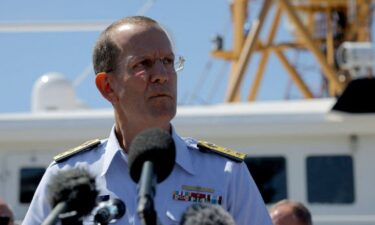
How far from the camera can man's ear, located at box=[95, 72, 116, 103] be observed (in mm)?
2816

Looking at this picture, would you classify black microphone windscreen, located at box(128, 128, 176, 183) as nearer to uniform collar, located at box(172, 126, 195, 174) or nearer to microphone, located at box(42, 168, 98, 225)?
microphone, located at box(42, 168, 98, 225)

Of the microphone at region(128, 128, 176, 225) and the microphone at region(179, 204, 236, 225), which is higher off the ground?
the microphone at region(128, 128, 176, 225)

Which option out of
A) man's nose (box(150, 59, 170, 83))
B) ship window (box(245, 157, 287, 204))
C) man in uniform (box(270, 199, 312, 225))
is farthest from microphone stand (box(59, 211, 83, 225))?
ship window (box(245, 157, 287, 204))

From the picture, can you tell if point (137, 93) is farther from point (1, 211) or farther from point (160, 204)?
point (1, 211)

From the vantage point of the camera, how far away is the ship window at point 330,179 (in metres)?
7.43

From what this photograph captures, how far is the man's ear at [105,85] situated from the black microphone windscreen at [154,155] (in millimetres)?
740

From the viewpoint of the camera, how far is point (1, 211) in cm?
528

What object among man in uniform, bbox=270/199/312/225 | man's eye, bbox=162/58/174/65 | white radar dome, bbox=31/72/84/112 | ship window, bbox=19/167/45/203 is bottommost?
ship window, bbox=19/167/45/203

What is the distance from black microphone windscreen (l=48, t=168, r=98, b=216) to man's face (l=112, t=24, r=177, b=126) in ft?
1.96

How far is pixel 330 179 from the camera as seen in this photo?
7.43 m

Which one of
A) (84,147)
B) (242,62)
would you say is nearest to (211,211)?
(84,147)

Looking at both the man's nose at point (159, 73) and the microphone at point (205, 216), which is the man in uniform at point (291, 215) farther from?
the microphone at point (205, 216)

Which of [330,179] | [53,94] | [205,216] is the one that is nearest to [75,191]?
[205,216]

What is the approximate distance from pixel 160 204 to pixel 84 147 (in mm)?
337
